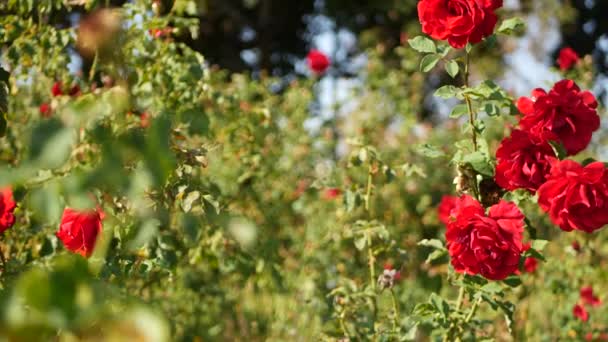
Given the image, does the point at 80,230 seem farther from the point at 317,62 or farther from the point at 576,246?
the point at 317,62

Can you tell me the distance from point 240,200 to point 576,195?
2111 millimetres

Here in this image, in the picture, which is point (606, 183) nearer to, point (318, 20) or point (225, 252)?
point (225, 252)

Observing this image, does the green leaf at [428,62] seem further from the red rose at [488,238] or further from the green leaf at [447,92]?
the red rose at [488,238]

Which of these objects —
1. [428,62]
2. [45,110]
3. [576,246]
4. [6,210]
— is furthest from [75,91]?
[576,246]

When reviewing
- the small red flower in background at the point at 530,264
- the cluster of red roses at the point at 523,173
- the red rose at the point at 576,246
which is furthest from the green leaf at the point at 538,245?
the red rose at the point at 576,246

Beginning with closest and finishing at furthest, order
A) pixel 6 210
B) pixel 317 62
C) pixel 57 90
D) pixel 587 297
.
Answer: pixel 6 210 < pixel 57 90 < pixel 587 297 < pixel 317 62

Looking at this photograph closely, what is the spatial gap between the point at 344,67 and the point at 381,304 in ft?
26.8

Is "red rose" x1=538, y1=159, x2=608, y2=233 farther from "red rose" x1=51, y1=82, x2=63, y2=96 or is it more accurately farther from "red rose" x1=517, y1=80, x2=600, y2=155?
"red rose" x1=51, y1=82, x2=63, y2=96

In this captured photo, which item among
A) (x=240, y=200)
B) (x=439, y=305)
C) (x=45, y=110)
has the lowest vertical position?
(x=240, y=200)

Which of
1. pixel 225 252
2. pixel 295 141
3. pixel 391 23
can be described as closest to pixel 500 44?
pixel 391 23

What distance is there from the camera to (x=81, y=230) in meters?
1.33

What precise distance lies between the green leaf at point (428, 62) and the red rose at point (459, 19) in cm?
8

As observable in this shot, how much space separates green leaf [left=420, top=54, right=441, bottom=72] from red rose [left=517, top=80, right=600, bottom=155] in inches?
8.9

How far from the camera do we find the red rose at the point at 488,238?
4.55ft
